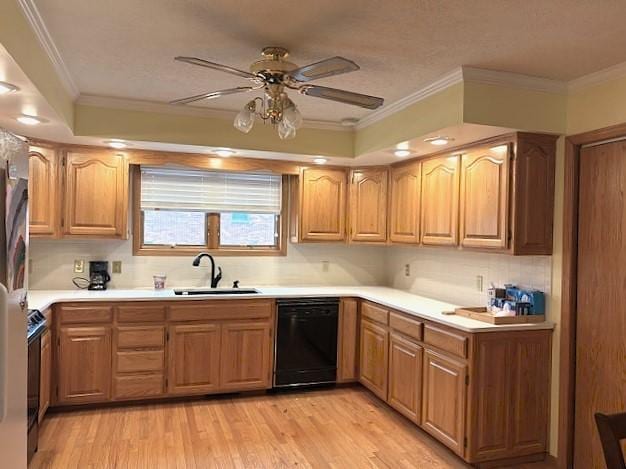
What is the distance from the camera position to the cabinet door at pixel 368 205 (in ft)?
14.9

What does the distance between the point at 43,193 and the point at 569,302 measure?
386 centimetres

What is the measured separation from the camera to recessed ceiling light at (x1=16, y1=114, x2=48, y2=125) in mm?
2992

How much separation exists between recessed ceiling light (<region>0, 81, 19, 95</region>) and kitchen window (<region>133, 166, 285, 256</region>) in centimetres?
193

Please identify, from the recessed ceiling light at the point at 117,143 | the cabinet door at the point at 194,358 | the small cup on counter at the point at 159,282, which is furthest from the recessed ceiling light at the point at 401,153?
the small cup on counter at the point at 159,282

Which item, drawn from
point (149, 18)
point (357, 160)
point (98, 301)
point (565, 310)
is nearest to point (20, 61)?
point (149, 18)

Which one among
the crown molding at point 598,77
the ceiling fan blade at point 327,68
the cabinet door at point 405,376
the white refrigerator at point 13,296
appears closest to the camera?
the white refrigerator at point 13,296

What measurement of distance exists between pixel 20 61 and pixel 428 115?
2314mm

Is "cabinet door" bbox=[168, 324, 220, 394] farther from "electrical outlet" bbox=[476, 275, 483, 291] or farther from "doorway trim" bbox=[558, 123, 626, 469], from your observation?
"doorway trim" bbox=[558, 123, 626, 469]

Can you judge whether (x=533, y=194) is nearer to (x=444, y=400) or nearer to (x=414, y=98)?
(x=414, y=98)

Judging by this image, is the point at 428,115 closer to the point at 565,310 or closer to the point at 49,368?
the point at 565,310

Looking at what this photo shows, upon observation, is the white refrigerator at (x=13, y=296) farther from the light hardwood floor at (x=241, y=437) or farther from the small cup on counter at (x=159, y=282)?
the small cup on counter at (x=159, y=282)

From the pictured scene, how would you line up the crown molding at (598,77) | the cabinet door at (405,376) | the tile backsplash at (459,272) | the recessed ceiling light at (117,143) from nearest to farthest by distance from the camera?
the crown molding at (598,77)
the tile backsplash at (459,272)
the cabinet door at (405,376)
the recessed ceiling light at (117,143)

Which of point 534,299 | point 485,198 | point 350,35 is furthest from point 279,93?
point 534,299

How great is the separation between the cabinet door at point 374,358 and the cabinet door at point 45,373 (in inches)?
98.5
